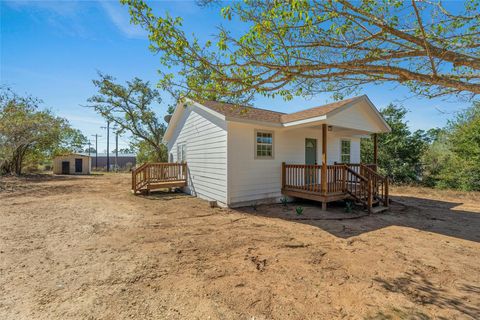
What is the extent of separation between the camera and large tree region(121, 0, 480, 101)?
10.7 ft

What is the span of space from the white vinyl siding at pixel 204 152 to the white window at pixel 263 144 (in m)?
1.30

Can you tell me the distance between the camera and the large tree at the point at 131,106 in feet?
62.2

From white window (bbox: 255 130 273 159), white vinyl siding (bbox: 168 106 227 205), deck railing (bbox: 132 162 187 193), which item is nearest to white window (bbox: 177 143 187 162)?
white vinyl siding (bbox: 168 106 227 205)

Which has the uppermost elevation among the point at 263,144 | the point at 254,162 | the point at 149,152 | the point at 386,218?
the point at 149,152

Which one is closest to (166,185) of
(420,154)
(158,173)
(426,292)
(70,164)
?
(158,173)

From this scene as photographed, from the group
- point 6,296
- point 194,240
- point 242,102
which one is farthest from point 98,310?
point 242,102

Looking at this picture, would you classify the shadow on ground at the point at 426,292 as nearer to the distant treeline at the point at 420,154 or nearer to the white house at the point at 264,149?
the white house at the point at 264,149

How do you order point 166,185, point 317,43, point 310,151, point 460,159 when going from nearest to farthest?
point 317,43
point 310,151
point 166,185
point 460,159

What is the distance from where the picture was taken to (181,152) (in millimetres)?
11430

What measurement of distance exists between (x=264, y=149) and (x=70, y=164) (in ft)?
93.1

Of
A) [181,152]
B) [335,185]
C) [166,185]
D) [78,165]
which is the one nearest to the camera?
[335,185]

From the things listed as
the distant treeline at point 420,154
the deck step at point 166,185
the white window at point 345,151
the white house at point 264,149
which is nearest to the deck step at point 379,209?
the white house at point 264,149

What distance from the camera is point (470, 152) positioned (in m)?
12.5

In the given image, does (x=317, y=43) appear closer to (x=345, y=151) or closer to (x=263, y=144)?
(x=263, y=144)
